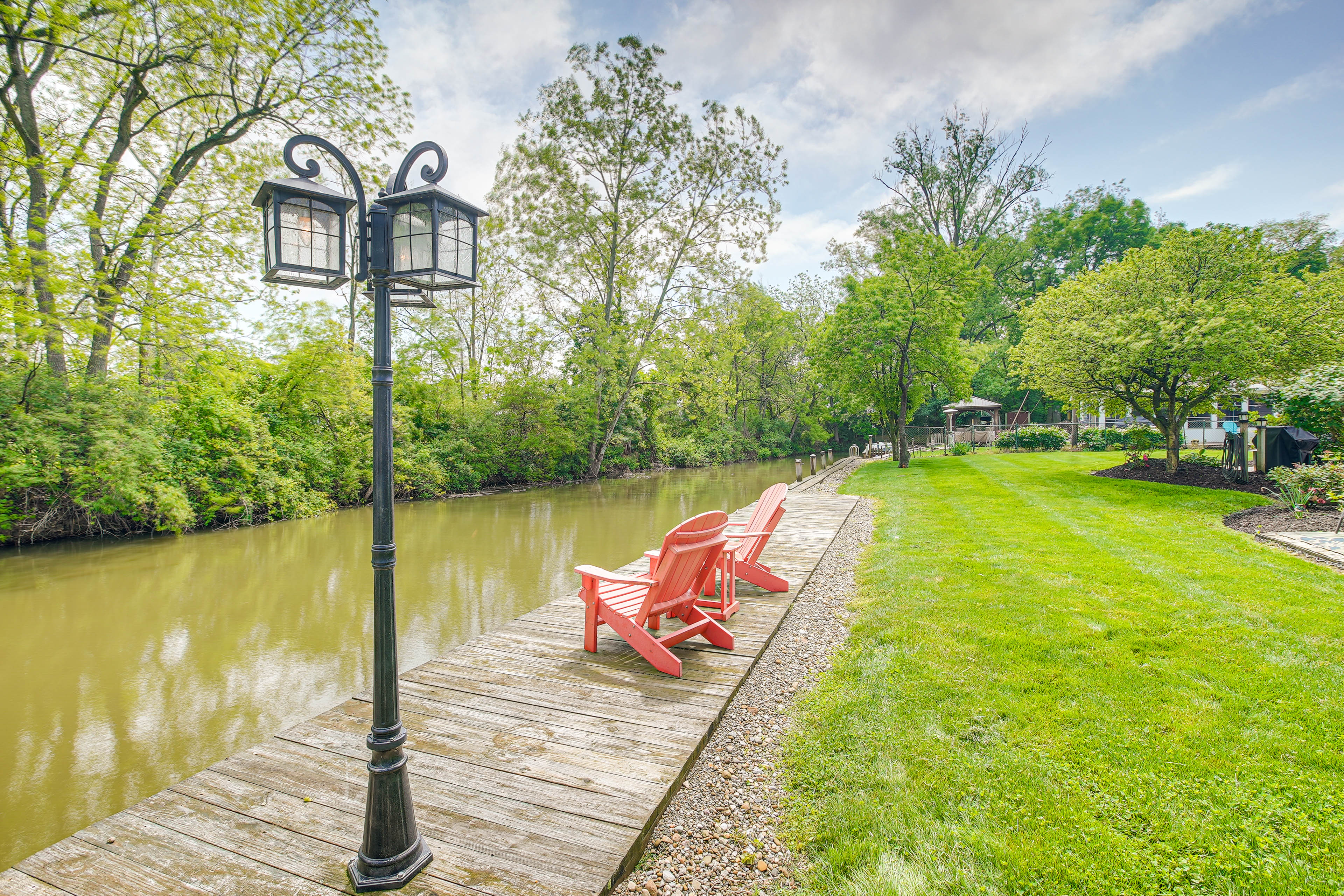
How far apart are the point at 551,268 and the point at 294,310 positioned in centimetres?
939

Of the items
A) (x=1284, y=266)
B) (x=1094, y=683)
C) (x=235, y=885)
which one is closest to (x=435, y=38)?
(x=235, y=885)

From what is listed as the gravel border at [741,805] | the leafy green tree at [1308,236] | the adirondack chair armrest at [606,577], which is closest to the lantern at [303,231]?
the adirondack chair armrest at [606,577]

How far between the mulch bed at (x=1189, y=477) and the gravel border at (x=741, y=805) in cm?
1090

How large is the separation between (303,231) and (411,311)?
16.1 m

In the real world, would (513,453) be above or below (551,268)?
below

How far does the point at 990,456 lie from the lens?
23969mm

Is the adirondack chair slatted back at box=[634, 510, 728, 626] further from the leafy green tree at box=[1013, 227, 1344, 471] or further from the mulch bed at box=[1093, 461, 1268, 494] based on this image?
the mulch bed at box=[1093, 461, 1268, 494]

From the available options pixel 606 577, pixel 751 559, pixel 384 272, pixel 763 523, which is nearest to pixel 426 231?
pixel 384 272

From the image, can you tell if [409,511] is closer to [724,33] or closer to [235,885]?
[724,33]

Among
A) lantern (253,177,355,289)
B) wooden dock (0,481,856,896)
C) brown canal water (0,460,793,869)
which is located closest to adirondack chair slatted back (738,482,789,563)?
wooden dock (0,481,856,896)

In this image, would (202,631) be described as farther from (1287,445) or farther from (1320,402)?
(1287,445)

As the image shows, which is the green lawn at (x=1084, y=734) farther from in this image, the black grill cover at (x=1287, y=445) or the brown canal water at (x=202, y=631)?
the black grill cover at (x=1287, y=445)

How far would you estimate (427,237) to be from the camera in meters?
2.26

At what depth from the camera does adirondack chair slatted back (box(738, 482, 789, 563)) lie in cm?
581
